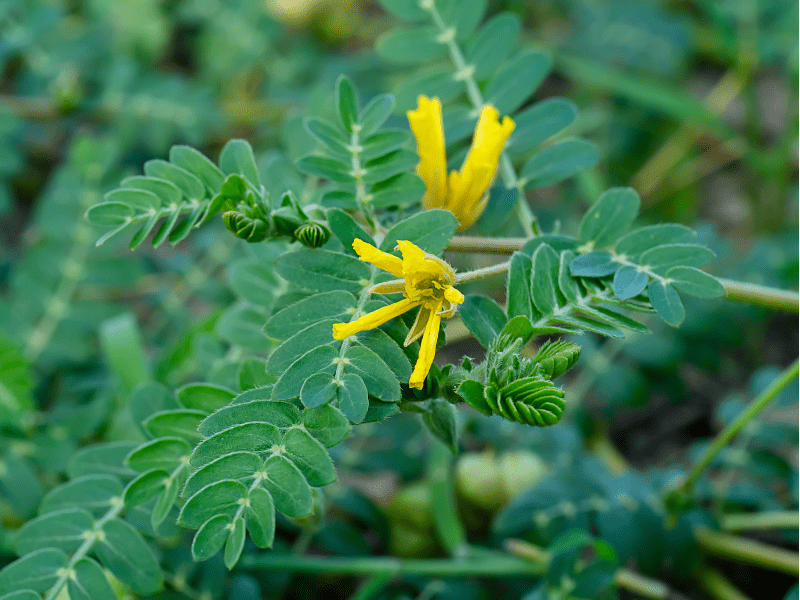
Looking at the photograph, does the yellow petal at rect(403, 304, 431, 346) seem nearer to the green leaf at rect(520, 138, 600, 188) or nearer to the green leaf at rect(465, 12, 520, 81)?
the green leaf at rect(520, 138, 600, 188)

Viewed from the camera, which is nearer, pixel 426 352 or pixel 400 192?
pixel 426 352

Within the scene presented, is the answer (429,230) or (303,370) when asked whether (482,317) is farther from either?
(303,370)

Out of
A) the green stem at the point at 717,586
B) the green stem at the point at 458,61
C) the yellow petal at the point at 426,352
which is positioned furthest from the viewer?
the green stem at the point at 717,586

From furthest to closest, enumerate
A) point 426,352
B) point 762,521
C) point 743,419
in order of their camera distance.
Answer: point 762,521 → point 743,419 → point 426,352

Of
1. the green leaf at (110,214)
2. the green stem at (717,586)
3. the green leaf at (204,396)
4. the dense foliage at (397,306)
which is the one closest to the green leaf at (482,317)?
the dense foliage at (397,306)

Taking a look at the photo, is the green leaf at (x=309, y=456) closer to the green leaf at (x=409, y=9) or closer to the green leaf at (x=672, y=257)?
the green leaf at (x=672, y=257)

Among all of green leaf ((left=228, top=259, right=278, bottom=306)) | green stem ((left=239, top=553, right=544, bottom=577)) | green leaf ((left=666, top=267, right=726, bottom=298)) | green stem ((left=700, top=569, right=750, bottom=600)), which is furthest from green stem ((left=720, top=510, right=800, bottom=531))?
green leaf ((left=228, top=259, right=278, bottom=306))

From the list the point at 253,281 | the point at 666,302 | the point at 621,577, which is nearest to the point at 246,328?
the point at 253,281
